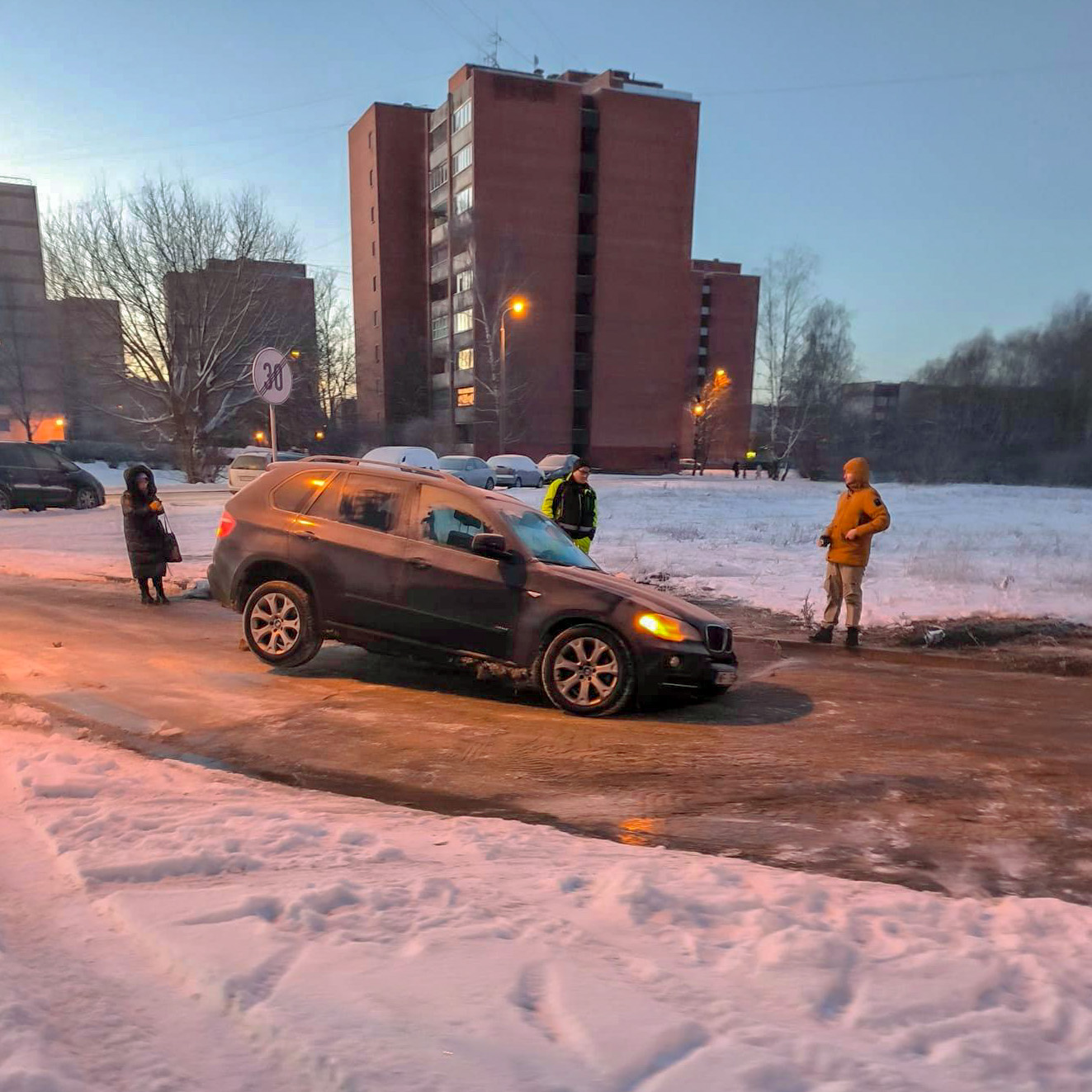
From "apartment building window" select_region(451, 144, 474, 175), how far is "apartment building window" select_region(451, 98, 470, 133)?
1.44 m

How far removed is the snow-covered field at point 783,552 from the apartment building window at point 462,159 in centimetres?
3605

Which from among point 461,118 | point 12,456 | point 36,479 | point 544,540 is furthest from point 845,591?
point 461,118

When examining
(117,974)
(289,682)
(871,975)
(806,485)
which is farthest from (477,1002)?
(806,485)

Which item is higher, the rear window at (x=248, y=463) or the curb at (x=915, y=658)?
the rear window at (x=248, y=463)

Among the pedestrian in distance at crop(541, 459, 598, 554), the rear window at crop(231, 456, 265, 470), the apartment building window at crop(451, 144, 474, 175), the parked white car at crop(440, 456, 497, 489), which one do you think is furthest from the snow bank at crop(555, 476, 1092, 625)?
the apartment building window at crop(451, 144, 474, 175)

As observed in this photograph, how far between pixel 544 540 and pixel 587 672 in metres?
1.27

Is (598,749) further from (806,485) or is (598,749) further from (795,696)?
(806,485)

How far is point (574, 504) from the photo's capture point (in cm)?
863

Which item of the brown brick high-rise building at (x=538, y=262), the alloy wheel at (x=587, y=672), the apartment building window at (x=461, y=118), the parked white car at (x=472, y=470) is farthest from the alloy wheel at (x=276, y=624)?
the apartment building window at (x=461, y=118)

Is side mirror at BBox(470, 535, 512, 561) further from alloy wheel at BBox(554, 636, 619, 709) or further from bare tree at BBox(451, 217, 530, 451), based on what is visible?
bare tree at BBox(451, 217, 530, 451)

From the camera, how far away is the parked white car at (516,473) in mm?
33312

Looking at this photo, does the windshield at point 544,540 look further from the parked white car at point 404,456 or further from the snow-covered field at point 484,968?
the parked white car at point 404,456

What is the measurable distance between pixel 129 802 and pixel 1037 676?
7.28 meters

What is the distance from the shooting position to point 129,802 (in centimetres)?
339
